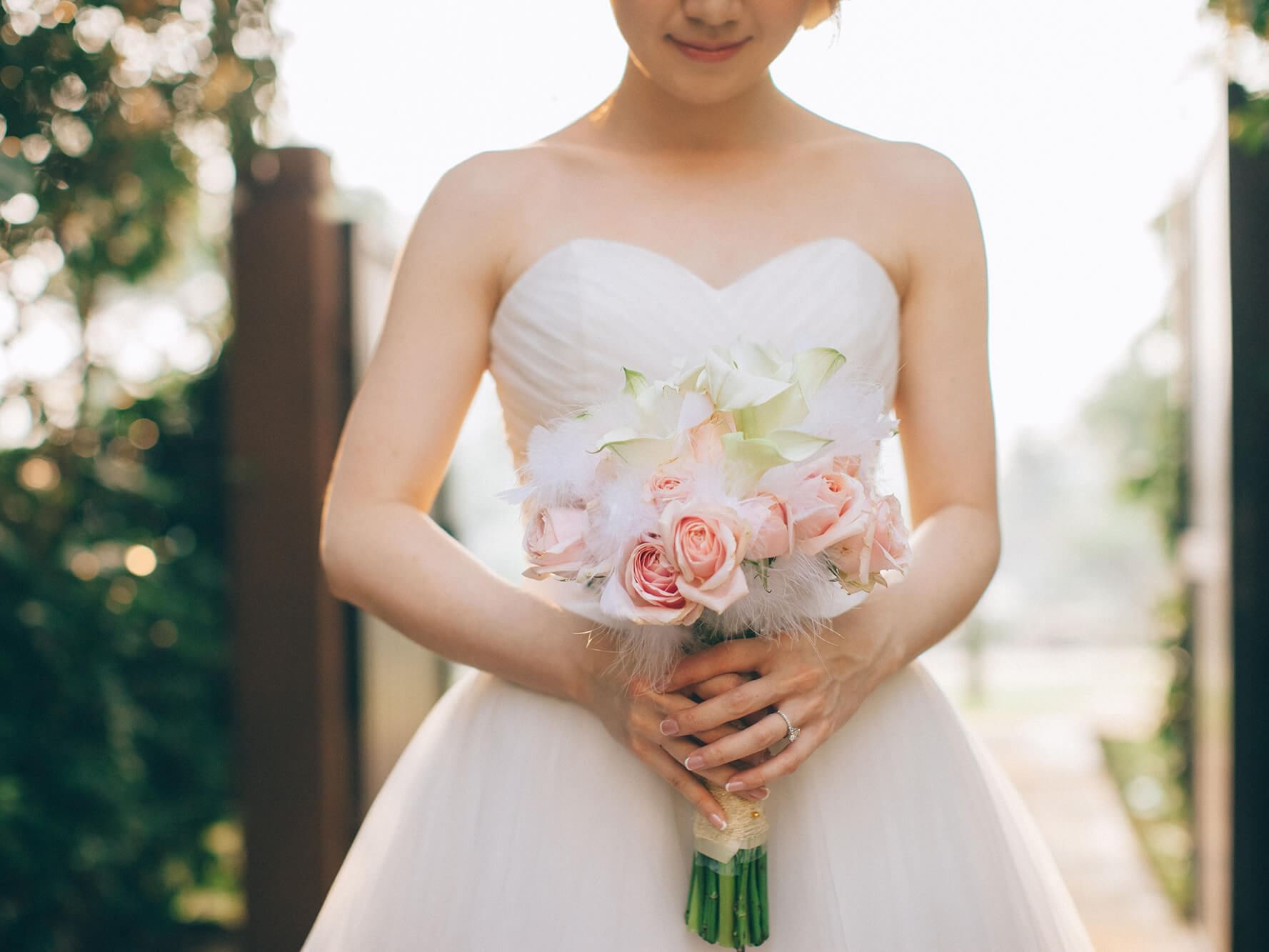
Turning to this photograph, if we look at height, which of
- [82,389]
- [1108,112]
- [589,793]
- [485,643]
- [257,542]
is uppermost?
[1108,112]

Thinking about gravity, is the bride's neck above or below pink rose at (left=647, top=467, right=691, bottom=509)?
above

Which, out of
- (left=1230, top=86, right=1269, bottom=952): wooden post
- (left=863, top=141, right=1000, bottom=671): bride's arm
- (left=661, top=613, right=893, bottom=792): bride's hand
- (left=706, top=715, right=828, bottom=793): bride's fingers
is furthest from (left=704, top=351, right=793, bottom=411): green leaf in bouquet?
(left=1230, top=86, right=1269, bottom=952): wooden post

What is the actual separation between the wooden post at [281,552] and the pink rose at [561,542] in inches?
95.6

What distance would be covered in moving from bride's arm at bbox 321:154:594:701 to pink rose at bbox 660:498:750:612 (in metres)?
0.43

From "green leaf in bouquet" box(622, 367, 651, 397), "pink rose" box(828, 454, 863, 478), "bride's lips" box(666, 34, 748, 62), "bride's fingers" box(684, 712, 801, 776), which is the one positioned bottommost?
"bride's fingers" box(684, 712, 801, 776)

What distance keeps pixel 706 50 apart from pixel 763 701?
0.88 metres

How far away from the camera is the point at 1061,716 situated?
27.6 feet

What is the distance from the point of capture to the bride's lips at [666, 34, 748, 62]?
5.25 ft

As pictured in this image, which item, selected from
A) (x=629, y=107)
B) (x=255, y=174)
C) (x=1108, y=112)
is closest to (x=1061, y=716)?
(x=1108, y=112)

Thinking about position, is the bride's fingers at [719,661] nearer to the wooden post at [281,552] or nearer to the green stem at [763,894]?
the green stem at [763,894]

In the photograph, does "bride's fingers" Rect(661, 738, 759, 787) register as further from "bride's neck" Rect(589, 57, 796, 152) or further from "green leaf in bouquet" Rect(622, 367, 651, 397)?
"bride's neck" Rect(589, 57, 796, 152)

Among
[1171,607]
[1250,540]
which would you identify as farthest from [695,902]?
[1171,607]

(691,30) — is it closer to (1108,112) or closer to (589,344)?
(589,344)

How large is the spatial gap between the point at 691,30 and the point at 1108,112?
9.64 feet
